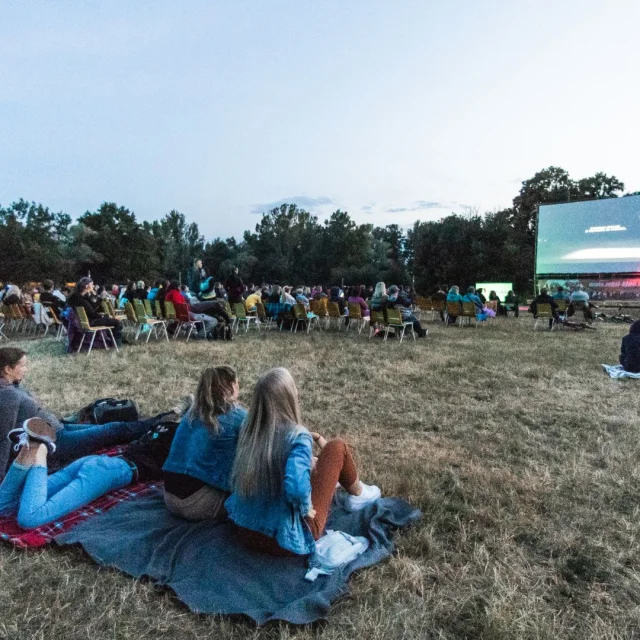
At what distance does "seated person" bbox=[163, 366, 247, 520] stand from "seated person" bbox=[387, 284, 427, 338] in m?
8.51

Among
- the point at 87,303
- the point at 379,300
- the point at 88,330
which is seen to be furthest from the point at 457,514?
the point at 379,300

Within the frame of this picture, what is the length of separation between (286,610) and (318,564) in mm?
335

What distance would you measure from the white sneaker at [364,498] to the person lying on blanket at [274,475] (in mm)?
511

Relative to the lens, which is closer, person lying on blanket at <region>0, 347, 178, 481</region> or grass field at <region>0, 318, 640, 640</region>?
grass field at <region>0, 318, 640, 640</region>

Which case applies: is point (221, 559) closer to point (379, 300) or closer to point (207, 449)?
point (207, 449)

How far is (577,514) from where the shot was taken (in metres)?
2.84

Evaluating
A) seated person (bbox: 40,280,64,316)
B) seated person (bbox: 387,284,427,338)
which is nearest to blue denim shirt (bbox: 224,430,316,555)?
seated person (bbox: 387,284,427,338)

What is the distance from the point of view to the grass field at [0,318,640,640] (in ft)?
6.37

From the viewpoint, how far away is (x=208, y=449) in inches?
98.3

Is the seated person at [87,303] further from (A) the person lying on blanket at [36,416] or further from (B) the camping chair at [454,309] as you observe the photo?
(B) the camping chair at [454,309]

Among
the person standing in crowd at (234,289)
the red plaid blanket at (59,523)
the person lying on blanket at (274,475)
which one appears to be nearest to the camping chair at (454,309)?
the person standing in crowd at (234,289)

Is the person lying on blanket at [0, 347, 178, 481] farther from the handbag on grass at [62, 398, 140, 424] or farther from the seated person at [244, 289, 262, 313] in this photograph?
the seated person at [244, 289, 262, 313]

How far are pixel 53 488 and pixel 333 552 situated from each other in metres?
1.68

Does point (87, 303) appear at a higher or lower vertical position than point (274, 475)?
higher
